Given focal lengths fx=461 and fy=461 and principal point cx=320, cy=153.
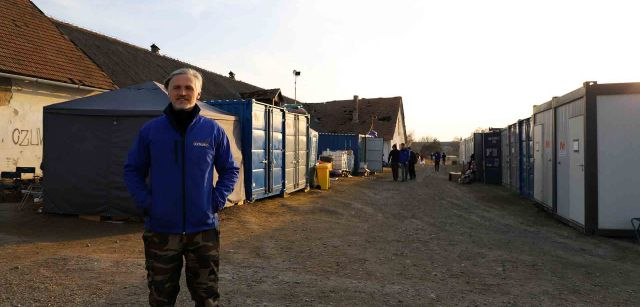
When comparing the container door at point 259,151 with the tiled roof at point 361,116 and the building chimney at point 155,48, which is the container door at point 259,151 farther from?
the tiled roof at point 361,116

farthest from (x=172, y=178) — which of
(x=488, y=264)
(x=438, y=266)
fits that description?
(x=488, y=264)

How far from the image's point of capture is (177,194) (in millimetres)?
3008

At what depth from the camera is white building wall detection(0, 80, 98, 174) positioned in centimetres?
1291

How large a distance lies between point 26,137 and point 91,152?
5809 mm

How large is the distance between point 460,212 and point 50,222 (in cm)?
936

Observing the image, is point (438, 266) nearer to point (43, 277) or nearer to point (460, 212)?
point (43, 277)

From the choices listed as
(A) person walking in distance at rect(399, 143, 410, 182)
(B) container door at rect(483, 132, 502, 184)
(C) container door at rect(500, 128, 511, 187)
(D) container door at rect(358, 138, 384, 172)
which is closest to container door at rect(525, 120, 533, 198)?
(C) container door at rect(500, 128, 511, 187)

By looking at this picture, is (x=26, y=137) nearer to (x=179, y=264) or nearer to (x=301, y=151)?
(x=301, y=151)

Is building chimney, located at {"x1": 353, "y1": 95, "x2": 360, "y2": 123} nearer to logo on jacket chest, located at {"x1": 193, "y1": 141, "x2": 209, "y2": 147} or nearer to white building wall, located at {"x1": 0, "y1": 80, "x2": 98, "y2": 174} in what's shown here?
white building wall, located at {"x1": 0, "y1": 80, "x2": 98, "y2": 174}

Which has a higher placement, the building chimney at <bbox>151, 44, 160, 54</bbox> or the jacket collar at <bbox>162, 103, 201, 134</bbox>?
the building chimney at <bbox>151, 44, 160, 54</bbox>

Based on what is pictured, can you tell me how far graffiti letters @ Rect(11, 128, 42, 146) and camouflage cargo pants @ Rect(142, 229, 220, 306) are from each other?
1269 centimetres

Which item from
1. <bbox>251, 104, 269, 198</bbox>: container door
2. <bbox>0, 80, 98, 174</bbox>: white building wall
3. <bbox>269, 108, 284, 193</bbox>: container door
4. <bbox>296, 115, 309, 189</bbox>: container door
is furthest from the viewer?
<bbox>296, 115, 309, 189</bbox>: container door

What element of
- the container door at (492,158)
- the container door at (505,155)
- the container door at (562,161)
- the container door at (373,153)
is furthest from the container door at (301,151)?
the container door at (373,153)

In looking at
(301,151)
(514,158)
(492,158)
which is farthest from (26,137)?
(492,158)
